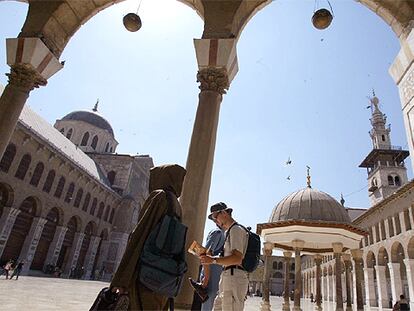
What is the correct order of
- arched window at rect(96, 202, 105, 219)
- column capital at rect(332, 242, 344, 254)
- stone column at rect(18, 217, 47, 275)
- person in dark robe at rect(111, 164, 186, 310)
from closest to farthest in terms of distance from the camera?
person in dark robe at rect(111, 164, 186, 310), column capital at rect(332, 242, 344, 254), stone column at rect(18, 217, 47, 275), arched window at rect(96, 202, 105, 219)

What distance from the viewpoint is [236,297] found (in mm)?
2959

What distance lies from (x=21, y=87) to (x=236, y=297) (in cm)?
502

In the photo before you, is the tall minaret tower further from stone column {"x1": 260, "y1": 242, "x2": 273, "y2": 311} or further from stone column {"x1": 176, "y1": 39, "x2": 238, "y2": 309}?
stone column {"x1": 176, "y1": 39, "x2": 238, "y2": 309}

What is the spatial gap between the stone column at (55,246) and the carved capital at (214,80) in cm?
2535

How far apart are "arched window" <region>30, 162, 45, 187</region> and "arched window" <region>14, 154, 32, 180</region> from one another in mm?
965

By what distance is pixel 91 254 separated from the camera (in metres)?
30.5

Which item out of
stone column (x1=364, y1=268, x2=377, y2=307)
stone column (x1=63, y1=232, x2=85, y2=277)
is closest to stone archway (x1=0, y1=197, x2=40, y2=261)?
stone column (x1=63, y1=232, x2=85, y2=277)

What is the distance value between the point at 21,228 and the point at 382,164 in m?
44.5

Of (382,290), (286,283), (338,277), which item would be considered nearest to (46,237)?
(286,283)

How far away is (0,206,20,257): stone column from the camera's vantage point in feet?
65.8

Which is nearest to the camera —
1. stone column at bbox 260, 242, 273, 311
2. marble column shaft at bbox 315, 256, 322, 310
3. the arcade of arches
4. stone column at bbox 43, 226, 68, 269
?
the arcade of arches

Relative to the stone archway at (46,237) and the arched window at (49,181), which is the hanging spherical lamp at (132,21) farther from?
the stone archway at (46,237)

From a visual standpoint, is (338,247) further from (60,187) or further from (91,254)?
(91,254)

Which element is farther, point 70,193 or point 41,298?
point 70,193
